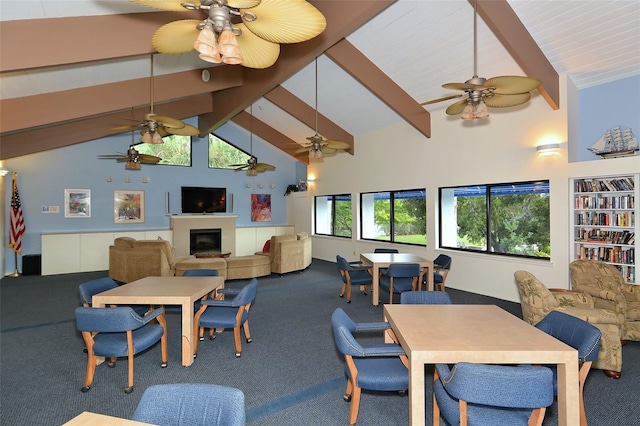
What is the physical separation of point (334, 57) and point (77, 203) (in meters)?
8.03

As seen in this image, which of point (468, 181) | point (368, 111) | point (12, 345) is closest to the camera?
point (12, 345)

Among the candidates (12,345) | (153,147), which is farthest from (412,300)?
(153,147)

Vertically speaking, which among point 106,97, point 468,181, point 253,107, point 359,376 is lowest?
point 359,376

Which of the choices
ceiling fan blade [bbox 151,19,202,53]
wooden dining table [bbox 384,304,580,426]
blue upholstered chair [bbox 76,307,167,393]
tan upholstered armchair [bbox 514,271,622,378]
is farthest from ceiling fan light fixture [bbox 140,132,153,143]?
tan upholstered armchair [bbox 514,271,622,378]

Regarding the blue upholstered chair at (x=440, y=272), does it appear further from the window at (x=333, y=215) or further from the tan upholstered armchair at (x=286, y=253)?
the window at (x=333, y=215)

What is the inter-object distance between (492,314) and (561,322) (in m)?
0.47

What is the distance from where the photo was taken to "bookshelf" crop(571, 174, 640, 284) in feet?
A: 16.0

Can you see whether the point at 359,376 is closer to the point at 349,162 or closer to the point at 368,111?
the point at 368,111

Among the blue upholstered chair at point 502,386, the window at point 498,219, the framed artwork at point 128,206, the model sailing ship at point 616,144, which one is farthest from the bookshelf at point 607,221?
the framed artwork at point 128,206

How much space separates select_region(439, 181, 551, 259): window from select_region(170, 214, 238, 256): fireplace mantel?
662cm

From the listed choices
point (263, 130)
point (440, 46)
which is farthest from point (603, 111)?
point (263, 130)

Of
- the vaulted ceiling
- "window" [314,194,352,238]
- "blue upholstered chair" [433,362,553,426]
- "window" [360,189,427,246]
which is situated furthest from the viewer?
"window" [314,194,352,238]

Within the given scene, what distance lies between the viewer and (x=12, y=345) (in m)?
4.08

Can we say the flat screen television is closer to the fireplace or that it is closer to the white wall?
the fireplace
